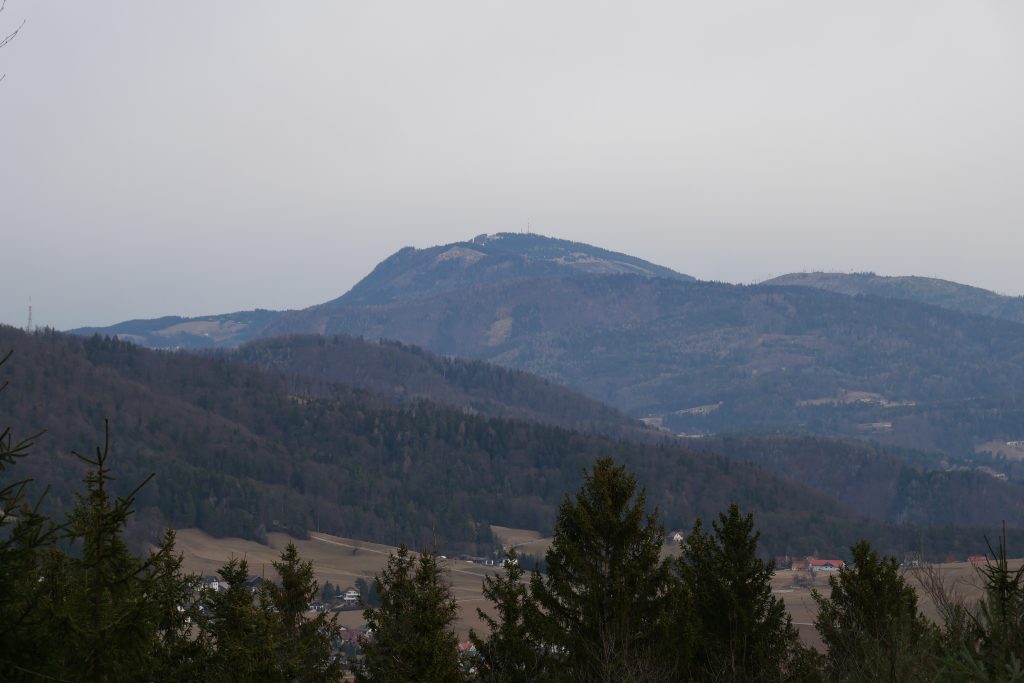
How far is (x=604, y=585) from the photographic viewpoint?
27359 mm

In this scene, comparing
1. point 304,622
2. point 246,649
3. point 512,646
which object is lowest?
point 304,622

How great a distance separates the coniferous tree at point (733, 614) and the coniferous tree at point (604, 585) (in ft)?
5.39

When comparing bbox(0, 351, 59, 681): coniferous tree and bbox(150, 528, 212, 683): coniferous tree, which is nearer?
bbox(0, 351, 59, 681): coniferous tree

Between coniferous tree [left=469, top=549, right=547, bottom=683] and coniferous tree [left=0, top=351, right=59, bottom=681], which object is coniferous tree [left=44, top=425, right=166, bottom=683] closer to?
coniferous tree [left=0, top=351, right=59, bottom=681]

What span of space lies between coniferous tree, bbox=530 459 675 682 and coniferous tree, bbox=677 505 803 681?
64.7 inches

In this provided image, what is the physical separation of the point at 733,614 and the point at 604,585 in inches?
208

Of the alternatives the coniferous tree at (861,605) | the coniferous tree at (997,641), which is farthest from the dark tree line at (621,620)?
the coniferous tree at (997,641)

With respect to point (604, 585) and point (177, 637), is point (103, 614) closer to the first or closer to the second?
point (177, 637)

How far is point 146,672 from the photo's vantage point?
1497 centimetres

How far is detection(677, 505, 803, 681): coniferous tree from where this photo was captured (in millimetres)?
29625

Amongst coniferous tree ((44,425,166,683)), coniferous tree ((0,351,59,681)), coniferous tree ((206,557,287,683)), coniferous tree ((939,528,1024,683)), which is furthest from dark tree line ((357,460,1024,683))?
coniferous tree ((0,351,59,681))

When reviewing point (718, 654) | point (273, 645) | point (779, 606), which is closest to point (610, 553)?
point (718, 654)

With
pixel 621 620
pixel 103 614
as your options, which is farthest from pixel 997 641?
pixel 621 620

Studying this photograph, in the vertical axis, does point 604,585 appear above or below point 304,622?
above
